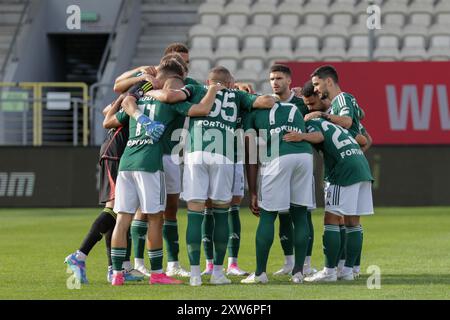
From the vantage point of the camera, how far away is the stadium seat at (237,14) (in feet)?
96.6

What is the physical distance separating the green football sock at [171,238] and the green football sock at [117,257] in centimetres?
131

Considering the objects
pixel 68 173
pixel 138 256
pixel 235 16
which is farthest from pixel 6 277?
pixel 235 16

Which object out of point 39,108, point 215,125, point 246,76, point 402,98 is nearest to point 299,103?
point 215,125

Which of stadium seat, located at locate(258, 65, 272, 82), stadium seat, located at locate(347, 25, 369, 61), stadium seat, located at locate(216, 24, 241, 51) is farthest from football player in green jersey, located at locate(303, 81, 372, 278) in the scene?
stadium seat, located at locate(216, 24, 241, 51)

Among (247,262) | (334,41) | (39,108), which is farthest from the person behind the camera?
(334,41)

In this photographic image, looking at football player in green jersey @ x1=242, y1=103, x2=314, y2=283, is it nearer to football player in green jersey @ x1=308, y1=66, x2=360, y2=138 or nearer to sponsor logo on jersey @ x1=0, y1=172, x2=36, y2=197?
football player in green jersey @ x1=308, y1=66, x2=360, y2=138

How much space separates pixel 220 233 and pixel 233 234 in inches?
54.5

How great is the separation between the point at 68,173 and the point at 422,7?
35.8 feet

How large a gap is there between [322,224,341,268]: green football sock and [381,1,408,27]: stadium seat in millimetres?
18555

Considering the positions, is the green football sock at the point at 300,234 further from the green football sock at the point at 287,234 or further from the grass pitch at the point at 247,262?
the green football sock at the point at 287,234

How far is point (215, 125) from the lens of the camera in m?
10.6

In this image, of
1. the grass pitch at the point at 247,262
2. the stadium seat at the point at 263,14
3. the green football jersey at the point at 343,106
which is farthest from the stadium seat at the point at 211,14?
the green football jersey at the point at 343,106

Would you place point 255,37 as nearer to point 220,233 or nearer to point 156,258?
point 220,233
